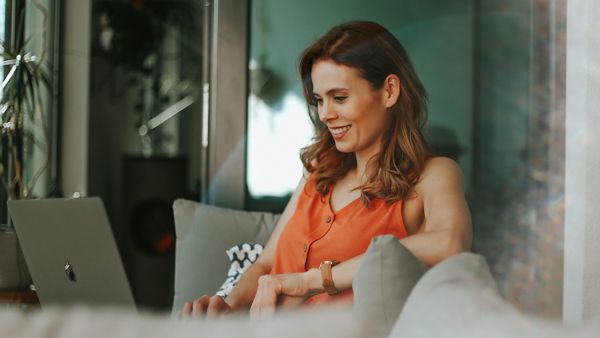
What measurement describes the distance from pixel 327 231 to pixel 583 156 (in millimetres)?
488

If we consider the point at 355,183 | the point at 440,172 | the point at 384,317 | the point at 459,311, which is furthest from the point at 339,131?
the point at 459,311

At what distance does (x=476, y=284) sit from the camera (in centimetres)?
71

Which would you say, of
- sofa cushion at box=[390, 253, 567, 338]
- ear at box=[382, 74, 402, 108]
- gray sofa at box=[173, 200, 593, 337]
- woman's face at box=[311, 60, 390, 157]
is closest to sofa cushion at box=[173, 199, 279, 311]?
gray sofa at box=[173, 200, 593, 337]

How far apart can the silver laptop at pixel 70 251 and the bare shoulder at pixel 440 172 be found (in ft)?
2.42

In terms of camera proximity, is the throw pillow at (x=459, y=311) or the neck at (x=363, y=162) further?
the neck at (x=363, y=162)

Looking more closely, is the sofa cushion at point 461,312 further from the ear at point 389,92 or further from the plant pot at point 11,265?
the plant pot at point 11,265

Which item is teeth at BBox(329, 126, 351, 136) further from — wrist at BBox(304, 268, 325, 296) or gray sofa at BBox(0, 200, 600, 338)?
gray sofa at BBox(0, 200, 600, 338)

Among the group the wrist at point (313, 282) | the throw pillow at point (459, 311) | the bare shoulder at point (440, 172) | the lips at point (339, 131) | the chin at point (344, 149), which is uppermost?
the lips at point (339, 131)

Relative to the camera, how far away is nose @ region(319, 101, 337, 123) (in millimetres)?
1437

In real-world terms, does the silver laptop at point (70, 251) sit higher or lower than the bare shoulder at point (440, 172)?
lower

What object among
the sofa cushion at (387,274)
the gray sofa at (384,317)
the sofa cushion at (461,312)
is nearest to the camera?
the gray sofa at (384,317)

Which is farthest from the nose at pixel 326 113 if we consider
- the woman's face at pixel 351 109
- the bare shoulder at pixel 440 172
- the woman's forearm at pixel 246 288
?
the woman's forearm at pixel 246 288

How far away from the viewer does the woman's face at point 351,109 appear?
1.38m

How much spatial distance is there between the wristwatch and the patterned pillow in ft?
0.68
